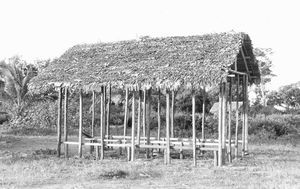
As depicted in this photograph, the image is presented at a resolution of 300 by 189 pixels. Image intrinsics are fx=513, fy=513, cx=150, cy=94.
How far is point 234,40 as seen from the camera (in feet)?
52.3

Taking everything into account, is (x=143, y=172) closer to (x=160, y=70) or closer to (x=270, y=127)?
(x=160, y=70)

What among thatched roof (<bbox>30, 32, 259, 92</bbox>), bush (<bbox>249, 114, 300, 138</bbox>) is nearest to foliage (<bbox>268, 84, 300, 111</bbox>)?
bush (<bbox>249, 114, 300, 138</bbox>)

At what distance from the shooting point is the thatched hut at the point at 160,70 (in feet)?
49.0

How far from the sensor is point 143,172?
13.1 m

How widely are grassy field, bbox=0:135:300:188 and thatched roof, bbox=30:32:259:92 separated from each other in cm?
243

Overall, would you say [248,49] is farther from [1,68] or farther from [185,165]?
[1,68]

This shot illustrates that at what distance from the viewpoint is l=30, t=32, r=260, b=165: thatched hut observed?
14.9m

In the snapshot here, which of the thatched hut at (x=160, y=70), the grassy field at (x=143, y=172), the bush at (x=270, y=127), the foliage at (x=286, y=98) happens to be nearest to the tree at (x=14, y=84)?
the thatched hut at (x=160, y=70)

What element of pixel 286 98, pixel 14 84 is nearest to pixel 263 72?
pixel 286 98

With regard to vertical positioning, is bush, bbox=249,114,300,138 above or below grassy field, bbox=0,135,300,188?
above

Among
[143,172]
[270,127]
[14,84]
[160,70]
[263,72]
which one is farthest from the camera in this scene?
[263,72]

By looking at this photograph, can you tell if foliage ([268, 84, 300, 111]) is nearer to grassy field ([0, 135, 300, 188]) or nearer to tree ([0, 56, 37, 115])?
tree ([0, 56, 37, 115])

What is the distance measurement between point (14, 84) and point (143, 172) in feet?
59.9

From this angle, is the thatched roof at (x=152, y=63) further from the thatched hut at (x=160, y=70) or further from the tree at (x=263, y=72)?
the tree at (x=263, y=72)
